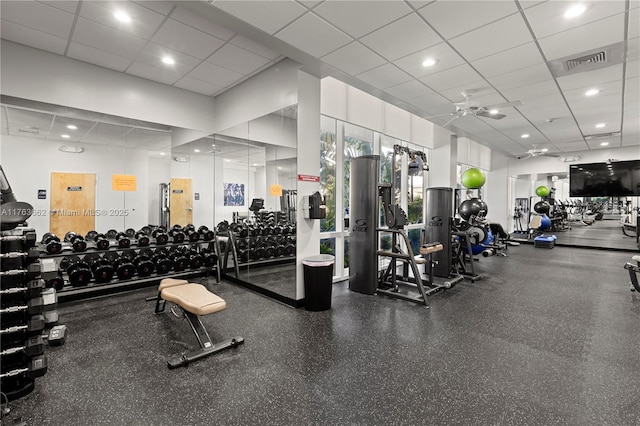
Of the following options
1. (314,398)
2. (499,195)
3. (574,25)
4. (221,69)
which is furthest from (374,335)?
(499,195)

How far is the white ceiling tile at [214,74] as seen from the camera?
4.52m

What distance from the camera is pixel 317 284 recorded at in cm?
395

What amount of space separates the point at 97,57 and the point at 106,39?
0.61m

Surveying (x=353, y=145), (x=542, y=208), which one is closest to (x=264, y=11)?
(x=353, y=145)

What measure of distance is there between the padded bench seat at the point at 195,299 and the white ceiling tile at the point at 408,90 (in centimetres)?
412

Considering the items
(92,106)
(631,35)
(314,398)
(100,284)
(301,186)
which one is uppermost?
(631,35)

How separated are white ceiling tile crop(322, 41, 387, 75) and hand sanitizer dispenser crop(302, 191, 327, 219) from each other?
5.69ft

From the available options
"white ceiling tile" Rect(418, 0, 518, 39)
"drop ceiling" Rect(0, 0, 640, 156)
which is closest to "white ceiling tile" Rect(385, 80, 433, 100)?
"drop ceiling" Rect(0, 0, 640, 156)

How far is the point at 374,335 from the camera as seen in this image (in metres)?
3.26

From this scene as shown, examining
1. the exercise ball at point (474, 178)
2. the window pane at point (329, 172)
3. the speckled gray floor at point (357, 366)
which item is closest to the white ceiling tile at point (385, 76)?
the window pane at point (329, 172)

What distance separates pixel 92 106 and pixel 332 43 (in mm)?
3582

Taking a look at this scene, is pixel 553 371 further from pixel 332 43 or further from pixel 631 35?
pixel 332 43

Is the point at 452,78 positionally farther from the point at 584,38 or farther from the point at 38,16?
the point at 38,16

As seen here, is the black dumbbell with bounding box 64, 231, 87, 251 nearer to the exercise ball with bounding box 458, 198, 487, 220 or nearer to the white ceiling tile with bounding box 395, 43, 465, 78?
the white ceiling tile with bounding box 395, 43, 465, 78
